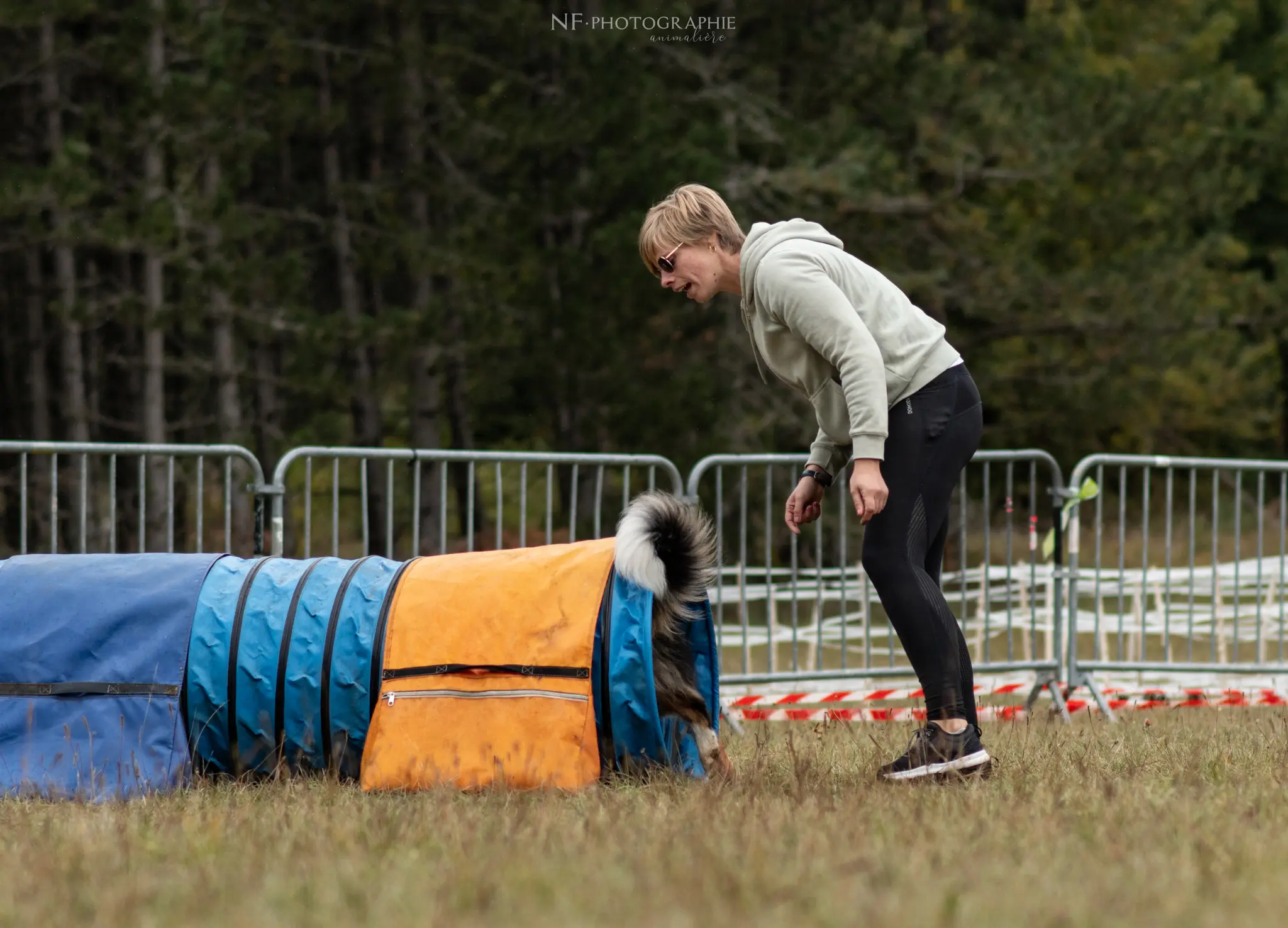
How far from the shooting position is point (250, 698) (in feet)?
15.5

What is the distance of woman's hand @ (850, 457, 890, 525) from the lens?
4199 mm

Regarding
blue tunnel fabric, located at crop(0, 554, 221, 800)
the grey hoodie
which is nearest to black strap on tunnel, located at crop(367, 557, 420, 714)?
blue tunnel fabric, located at crop(0, 554, 221, 800)

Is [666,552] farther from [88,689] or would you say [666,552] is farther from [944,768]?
[88,689]

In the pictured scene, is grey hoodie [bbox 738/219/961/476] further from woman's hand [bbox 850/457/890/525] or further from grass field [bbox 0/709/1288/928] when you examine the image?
grass field [bbox 0/709/1288/928]

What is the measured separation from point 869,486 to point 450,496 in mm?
19518

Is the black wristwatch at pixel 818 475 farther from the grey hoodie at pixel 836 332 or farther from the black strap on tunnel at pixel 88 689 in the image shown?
the black strap on tunnel at pixel 88 689

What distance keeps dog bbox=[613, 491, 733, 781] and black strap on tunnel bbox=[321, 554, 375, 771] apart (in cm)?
89

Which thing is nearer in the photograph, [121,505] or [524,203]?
[121,505]

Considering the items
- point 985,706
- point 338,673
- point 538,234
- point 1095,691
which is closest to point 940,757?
point 338,673

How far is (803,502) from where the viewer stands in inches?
187

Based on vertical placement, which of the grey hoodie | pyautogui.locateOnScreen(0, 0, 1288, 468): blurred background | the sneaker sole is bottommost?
the sneaker sole

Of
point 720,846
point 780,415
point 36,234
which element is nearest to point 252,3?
point 36,234

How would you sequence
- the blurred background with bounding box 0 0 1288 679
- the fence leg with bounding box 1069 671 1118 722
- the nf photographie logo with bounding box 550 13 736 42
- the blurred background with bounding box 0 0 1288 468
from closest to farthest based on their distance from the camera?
the fence leg with bounding box 1069 671 1118 722 < the blurred background with bounding box 0 0 1288 679 < the blurred background with bounding box 0 0 1288 468 < the nf photographie logo with bounding box 550 13 736 42

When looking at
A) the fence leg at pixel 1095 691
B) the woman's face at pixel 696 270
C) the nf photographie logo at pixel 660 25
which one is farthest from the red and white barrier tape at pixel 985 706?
the nf photographie logo at pixel 660 25
